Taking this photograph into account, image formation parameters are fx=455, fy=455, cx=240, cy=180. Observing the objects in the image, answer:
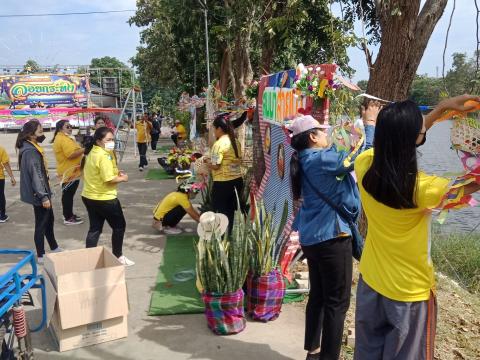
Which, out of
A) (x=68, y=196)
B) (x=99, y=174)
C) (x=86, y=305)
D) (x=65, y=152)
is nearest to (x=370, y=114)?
(x=86, y=305)

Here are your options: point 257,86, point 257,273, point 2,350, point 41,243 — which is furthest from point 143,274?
point 257,86

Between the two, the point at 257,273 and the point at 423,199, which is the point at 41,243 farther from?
the point at 423,199

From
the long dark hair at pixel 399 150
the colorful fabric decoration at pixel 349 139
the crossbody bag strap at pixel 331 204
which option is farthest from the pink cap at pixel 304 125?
the long dark hair at pixel 399 150

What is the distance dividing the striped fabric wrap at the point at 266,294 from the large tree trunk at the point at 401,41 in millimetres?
2057

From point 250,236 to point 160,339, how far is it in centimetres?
108

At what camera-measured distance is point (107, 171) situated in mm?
4500

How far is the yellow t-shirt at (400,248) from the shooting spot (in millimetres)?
1912

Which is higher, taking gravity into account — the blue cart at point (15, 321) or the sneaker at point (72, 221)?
the blue cart at point (15, 321)

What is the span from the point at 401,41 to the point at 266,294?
2610mm

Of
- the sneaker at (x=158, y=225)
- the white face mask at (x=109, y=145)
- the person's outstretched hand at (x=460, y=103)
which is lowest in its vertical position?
the sneaker at (x=158, y=225)

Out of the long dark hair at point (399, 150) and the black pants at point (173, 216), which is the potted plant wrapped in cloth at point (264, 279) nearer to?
the long dark hair at point (399, 150)

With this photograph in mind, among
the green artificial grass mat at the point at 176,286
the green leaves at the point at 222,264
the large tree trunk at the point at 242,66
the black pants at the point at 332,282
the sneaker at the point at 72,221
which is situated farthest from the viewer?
the large tree trunk at the point at 242,66

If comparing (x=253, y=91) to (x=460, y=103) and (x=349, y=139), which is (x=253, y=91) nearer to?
(x=349, y=139)

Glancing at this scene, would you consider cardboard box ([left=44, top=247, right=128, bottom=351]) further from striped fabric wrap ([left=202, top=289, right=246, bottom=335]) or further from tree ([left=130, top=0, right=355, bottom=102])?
tree ([left=130, top=0, right=355, bottom=102])
